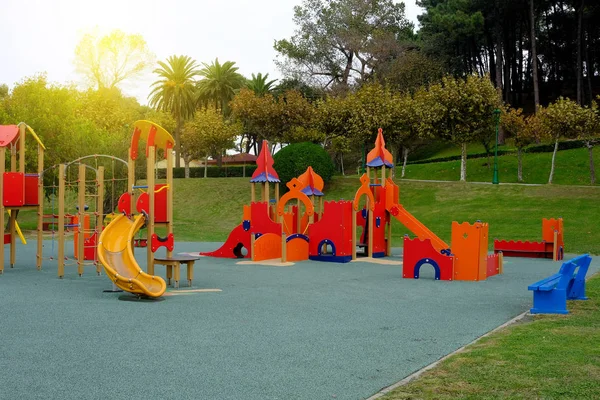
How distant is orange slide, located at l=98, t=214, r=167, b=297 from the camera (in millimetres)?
11648

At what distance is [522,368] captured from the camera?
6367 mm

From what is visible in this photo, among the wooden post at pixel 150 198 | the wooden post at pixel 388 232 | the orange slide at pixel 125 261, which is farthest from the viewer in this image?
the wooden post at pixel 388 232

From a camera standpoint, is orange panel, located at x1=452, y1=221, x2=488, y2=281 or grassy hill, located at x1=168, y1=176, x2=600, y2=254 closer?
orange panel, located at x1=452, y1=221, x2=488, y2=281

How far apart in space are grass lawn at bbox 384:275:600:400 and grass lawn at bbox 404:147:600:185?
34.8 m

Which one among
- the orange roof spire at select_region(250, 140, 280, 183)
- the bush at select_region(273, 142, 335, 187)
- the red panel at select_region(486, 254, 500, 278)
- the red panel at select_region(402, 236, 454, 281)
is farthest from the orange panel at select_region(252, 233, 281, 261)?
the bush at select_region(273, 142, 335, 187)

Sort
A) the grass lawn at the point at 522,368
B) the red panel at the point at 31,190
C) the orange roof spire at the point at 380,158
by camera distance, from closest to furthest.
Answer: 1. the grass lawn at the point at 522,368
2. the red panel at the point at 31,190
3. the orange roof spire at the point at 380,158

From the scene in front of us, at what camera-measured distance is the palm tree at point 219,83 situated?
210 feet

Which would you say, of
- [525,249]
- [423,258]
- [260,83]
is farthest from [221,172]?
[423,258]

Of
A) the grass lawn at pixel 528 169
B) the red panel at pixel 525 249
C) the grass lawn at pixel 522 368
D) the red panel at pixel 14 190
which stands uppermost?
the grass lawn at pixel 528 169

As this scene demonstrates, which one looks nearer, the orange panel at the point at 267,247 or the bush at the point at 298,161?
the orange panel at the point at 267,247

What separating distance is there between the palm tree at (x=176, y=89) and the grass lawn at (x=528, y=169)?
2439 centimetres

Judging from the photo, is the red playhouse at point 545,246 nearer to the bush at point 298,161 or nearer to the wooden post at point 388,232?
the wooden post at point 388,232

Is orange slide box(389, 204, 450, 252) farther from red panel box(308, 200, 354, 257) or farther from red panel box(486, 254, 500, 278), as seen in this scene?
red panel box(486, 254, 500, 278)

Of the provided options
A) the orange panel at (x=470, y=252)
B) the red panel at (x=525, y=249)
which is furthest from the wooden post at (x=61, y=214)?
the red panel at (x=525, y=249)
